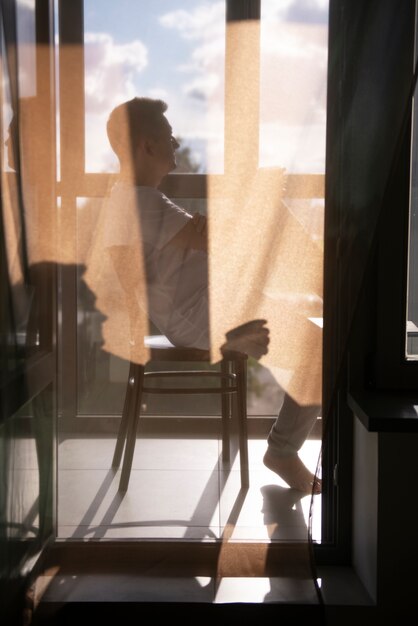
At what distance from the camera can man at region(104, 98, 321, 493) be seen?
4.65 ft

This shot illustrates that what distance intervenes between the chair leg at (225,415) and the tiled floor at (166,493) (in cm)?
2

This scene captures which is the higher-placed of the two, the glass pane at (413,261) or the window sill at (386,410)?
the glass pane at (413,261)

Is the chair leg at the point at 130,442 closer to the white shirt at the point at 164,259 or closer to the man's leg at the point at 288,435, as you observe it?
the white shirt at the point at 164,259

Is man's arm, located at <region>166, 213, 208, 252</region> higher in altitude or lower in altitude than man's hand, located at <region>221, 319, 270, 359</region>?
higher

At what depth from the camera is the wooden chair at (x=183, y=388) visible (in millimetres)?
1483

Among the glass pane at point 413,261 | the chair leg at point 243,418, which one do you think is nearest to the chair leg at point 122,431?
the chair leg at point 243,418

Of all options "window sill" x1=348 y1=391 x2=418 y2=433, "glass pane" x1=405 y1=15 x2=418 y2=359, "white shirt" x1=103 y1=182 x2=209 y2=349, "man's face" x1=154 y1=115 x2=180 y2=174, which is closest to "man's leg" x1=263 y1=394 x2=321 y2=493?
"window sill" x1=348 y1=391 x2=418 y2=433

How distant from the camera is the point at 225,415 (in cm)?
151

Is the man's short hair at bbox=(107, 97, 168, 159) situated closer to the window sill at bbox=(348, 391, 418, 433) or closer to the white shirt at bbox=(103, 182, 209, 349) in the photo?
the white shirt at bbox=(103, 182, 209, 349)

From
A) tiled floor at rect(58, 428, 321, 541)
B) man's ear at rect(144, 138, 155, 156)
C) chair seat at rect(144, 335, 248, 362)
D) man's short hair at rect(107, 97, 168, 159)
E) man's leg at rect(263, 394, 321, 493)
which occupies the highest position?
man's short hair at rect(107, 97, 168, 159)

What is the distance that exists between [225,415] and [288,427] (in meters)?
0.14

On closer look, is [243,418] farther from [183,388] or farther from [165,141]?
[165,141]

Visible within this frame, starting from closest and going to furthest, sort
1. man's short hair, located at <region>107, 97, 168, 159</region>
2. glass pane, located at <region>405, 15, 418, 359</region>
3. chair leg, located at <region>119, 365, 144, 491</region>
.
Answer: man's short hair, located at <region>107, 97, 168, 159</region>
chair leg, located at <region>119, 365, 144, 491</region>
glass pane, located at <region>405, 15, 418, 359</region>

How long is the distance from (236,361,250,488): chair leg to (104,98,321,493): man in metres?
0.05
